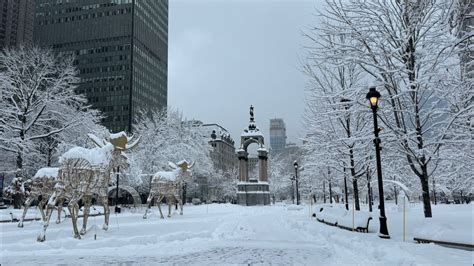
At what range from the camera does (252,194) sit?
6003 centimetres

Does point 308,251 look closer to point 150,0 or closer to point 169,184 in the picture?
point 169,184

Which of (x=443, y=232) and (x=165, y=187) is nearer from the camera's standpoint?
(x=443, y=232)

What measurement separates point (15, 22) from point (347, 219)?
376 feet

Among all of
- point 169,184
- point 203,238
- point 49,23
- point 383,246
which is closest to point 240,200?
point 169,184

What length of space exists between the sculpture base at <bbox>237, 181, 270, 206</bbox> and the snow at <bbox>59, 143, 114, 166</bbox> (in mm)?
46095

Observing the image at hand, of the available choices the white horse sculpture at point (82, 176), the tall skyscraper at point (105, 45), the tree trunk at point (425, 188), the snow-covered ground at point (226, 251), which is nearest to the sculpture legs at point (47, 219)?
the white horse sculpture at point (82, 176)

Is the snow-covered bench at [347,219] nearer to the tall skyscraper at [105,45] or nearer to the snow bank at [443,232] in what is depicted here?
the snow bank at [443,232]

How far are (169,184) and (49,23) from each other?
115 m

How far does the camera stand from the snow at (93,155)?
13609mm

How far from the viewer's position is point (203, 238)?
14.1 metres

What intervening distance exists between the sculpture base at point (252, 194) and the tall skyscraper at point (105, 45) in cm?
6458

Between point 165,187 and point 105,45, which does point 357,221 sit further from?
point 105,45

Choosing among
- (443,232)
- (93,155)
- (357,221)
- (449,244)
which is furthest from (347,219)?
(93,155)

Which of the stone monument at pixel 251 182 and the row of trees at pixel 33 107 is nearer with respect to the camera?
the row of trees at pixel 33 107
